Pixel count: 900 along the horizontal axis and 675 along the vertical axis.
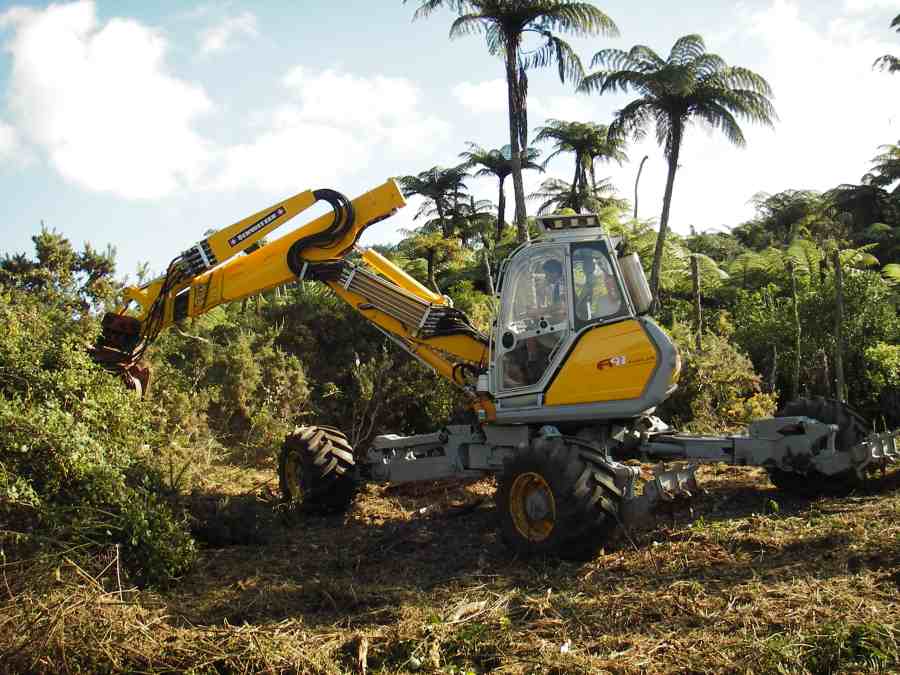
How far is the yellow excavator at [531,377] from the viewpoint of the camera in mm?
6715

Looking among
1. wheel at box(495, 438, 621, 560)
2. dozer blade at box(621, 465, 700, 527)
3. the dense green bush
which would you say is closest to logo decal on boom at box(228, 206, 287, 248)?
the dense green bush

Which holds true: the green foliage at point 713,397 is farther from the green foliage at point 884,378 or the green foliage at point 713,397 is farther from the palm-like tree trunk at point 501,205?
the palm-like tree trunk at point 501,205

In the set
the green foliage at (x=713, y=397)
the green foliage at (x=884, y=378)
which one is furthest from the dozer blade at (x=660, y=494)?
the green foliage at (x=884, y=378)

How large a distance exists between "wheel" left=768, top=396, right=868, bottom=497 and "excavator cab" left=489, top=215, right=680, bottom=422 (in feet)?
7.44

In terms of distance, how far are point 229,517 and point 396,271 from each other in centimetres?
323

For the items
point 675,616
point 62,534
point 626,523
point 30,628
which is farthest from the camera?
point 626,523

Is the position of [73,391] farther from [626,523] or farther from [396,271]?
[626,523]

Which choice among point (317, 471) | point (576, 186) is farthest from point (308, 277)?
point (576, 186)

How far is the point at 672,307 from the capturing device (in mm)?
21484

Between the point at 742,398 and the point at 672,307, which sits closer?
the point at 742,398

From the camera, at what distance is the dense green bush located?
615cm

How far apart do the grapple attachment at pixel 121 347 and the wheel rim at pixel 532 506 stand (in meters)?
4.36

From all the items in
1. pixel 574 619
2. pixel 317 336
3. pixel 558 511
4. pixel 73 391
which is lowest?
pixel 574 619

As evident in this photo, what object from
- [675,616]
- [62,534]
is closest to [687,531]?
[675,616]
